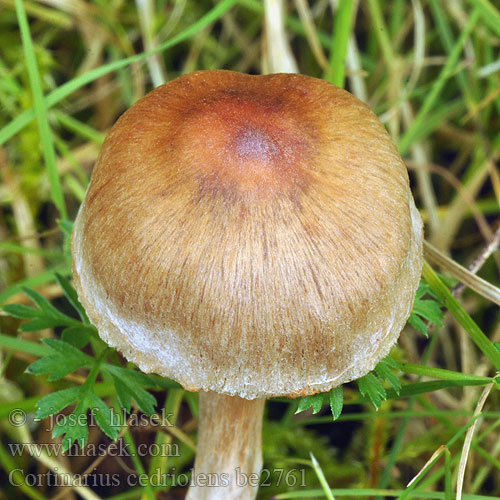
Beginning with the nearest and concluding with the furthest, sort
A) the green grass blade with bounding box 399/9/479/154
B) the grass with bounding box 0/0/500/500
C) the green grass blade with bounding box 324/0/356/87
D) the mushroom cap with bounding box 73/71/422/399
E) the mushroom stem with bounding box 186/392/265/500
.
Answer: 1. the mushroom cap with bounding box 73/71/422/399
2. the mushroom stem with bounding box 186/392/265/500
3. the grass with bounding box 0/0/500/500
4. the green grass blade with bounding box 324/0/356/87
5. the green grass blade with bounding box 399/9/479/154

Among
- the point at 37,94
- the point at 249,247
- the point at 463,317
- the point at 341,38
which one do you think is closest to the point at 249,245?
the point at 249,247

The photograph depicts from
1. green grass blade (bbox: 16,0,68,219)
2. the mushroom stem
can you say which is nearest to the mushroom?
the mushroom stem

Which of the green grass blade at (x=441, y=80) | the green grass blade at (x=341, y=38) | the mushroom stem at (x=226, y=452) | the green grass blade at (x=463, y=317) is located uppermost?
the green grass blade at (x=341, y=38)

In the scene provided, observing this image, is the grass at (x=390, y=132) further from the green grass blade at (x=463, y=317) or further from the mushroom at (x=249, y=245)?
the mushroom at (x=249, y=245)

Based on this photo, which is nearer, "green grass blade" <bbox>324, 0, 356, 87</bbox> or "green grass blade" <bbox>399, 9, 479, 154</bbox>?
"green grass blade" <bbox>324, 0, 356, 87</bbox>

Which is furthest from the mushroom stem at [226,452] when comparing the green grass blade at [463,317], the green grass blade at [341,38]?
the green grass blade at [341,38]

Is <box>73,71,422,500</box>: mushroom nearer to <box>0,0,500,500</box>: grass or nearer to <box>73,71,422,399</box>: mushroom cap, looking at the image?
<box>73,71,422,399</box>: mushroom cap

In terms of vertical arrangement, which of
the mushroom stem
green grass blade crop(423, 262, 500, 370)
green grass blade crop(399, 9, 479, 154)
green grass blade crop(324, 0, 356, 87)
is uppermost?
green grass blade crop(324, 0, 356, 87)

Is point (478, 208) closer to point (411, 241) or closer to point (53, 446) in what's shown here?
point (411, 241)
